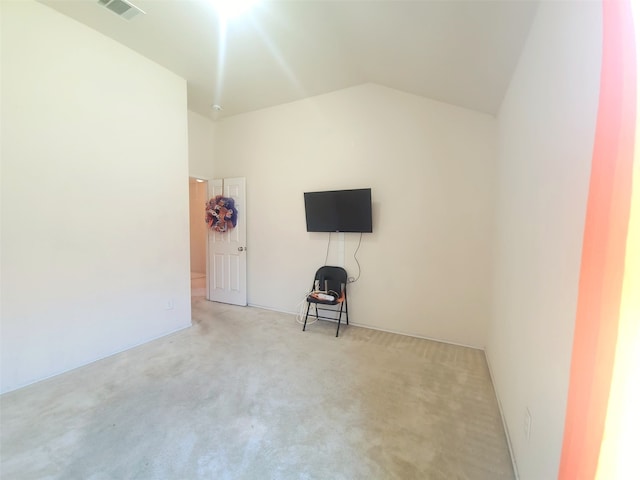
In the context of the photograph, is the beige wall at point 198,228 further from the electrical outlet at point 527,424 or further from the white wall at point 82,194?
the electrical outlet at point 527,424

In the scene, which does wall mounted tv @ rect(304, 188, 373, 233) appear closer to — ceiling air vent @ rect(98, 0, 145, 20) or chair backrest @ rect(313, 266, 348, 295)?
chair backrest @ rect(313, 266, 348, 295)

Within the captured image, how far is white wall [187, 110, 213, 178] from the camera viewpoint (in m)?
4.34

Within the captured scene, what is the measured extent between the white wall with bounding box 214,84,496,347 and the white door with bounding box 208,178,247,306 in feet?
0.58

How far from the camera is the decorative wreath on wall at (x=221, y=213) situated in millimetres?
4352

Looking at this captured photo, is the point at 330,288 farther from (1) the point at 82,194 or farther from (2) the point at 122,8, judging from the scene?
(2) the point at 122,8

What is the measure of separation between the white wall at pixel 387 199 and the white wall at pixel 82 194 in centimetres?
129

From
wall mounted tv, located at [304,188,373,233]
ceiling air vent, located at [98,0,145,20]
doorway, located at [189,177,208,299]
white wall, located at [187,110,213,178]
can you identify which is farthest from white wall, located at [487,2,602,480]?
doorway, located at [189,177,208,299]

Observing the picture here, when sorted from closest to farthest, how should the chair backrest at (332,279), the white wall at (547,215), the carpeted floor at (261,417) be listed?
the white wall at (547,215) < the carpeted floor at (261,417) < the chair backrest at (332,279)

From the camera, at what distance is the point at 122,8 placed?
2297 mm

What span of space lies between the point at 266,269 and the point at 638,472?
4.02m

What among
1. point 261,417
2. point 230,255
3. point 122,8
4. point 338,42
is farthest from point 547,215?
point 230,255

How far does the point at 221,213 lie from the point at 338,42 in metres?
2.89

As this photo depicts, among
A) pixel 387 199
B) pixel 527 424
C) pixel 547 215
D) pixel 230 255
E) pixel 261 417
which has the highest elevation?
pixel 387 199

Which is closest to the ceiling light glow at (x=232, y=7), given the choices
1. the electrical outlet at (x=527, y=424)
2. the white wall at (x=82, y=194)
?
the white wall at (x=82, y=194)
